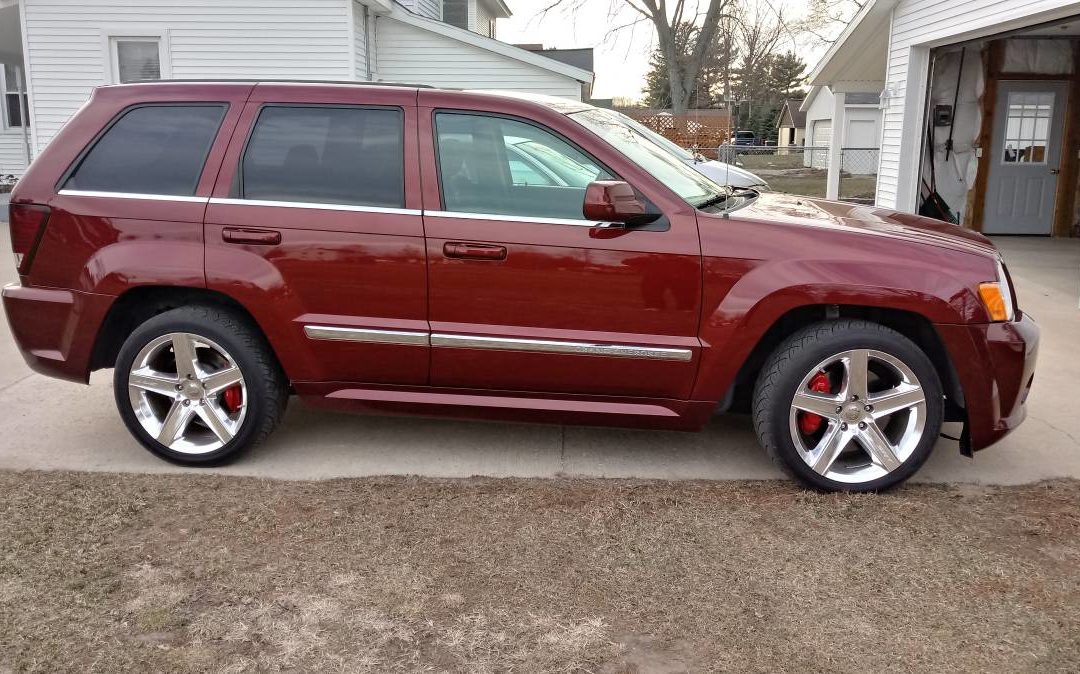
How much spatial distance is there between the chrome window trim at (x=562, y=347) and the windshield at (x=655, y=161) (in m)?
0.70

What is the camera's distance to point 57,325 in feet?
14.6

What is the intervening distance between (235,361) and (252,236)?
1.94 feet

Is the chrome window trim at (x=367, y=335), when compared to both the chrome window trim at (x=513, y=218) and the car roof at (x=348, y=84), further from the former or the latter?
the car roof at (x=348, y=84)

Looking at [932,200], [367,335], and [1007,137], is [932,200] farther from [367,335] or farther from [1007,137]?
[367,335]

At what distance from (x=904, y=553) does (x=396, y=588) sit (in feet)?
6.41

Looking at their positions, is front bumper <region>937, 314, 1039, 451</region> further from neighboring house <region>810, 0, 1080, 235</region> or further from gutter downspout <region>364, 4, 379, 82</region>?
gutter downspout <region>364, 4, 379, 82</region>

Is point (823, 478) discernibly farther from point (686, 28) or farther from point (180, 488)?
point (686, 28)

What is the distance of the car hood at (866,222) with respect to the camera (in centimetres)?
405

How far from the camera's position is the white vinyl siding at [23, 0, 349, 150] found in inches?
612

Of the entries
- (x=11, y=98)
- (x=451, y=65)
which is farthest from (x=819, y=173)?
(x=11, y=98)

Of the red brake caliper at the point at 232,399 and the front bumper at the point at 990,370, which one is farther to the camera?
the red brake caliper at the point at 232,399

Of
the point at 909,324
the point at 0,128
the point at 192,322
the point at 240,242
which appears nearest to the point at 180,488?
the point at 192,322

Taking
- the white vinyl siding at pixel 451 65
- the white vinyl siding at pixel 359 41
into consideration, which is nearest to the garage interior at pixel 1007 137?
the white vinyl siding at pixel 451 65

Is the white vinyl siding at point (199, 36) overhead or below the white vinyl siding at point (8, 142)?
overhead
